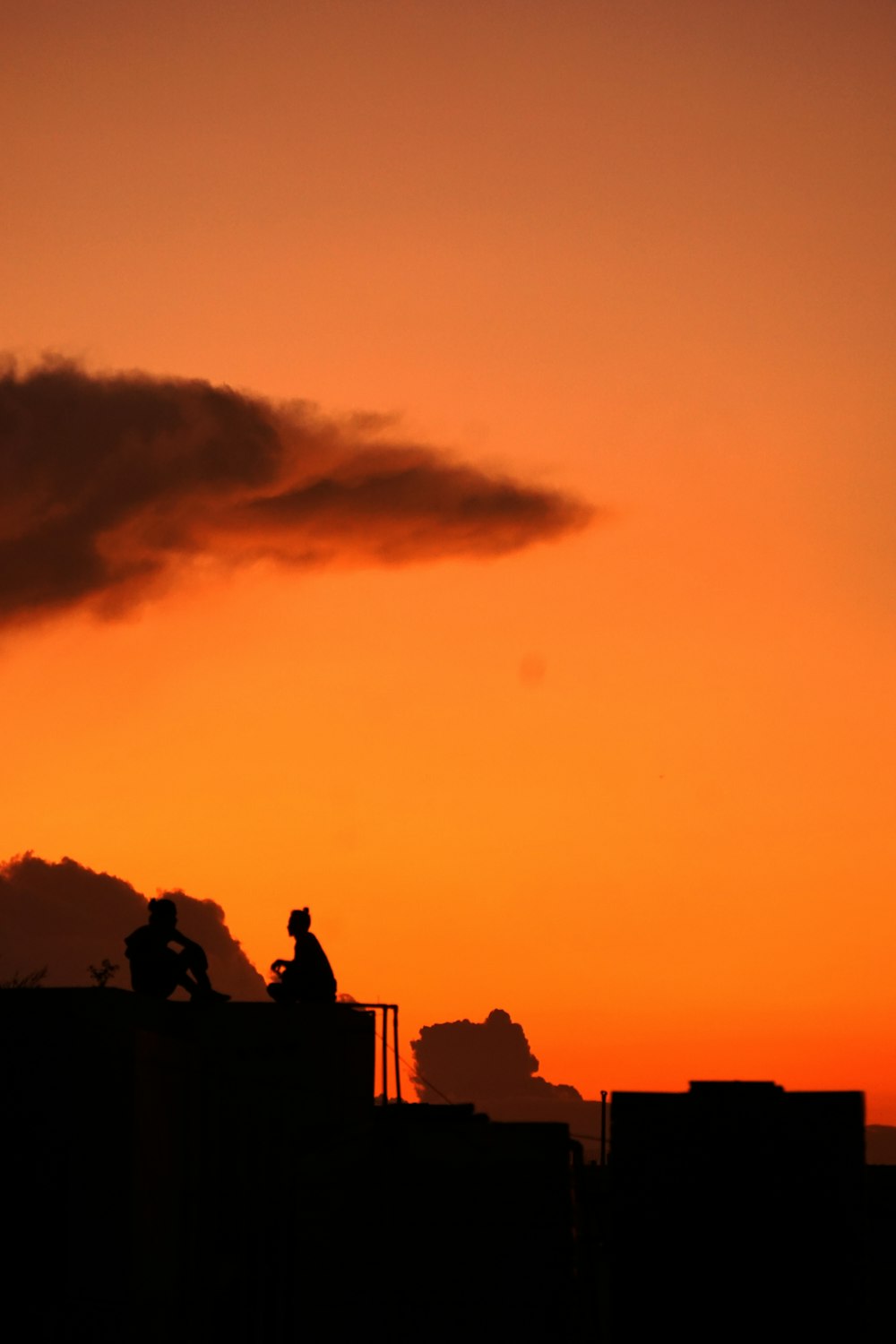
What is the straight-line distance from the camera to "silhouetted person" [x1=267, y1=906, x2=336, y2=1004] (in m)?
21.4

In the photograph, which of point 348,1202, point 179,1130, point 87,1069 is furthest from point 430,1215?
point 87,1069

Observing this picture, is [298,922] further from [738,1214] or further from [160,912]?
[738,1214]

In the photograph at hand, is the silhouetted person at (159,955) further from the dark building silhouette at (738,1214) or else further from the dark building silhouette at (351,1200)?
the dark building silhouette at (738,1214)

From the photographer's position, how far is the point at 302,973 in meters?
21.4

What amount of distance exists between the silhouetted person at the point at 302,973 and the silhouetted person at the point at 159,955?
159 cm

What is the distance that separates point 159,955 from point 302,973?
2.21 metres

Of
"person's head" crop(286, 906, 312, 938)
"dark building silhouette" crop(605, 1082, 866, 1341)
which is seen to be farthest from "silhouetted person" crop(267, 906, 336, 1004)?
"dark building silhouette" crop(605, 1082, 866, 1341)

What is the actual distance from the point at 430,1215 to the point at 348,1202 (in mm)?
803

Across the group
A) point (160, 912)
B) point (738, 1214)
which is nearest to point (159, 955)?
point (160, 912)

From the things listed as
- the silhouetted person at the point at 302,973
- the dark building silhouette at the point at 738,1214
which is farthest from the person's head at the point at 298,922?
the dark building silhouette at the point at 738,1214

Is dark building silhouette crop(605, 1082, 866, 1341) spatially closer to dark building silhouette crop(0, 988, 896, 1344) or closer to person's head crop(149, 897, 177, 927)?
dark building silhouette crop(0, 988, 896, 1344)

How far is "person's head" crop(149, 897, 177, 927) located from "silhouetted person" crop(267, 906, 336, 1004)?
189cm

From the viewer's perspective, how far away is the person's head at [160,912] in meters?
19.8

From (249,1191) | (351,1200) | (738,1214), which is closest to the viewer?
(738,1214)
